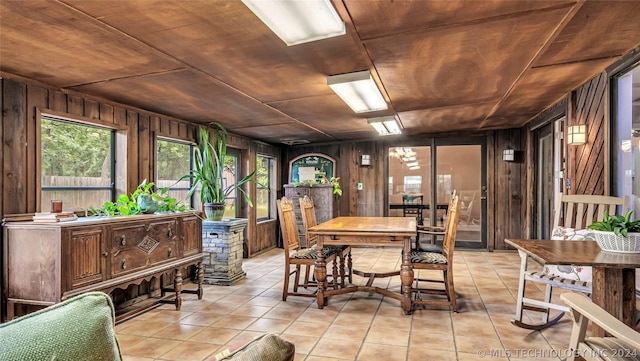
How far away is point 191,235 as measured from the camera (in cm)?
387

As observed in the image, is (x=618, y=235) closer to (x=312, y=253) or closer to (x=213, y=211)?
(x=312, y=253)

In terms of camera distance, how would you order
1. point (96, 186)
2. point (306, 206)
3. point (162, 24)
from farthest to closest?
point (306, 206), point (96, 186), point (162, 24)

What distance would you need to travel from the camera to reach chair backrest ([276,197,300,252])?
3723 millimetres

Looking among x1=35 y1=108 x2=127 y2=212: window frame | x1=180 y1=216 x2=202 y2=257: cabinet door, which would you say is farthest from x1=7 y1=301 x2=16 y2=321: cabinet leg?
→ x1=180 y1=216 x2=202 y2=257: cabinet door

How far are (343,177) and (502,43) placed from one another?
5115mm

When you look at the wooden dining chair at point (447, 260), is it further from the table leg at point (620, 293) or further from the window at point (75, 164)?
the window at point (75, 164)

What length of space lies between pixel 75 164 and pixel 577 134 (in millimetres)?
4976

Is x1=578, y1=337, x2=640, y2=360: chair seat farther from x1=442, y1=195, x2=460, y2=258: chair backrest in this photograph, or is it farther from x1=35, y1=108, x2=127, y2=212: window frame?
x1=35, y1=108, x2=127, y2=212: window frame

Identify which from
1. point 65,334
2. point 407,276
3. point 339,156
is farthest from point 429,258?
point 339,156

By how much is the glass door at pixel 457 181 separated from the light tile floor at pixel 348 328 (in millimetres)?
2556

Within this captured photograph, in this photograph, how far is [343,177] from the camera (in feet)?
24.2

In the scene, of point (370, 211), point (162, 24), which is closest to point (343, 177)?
point (370, 211)

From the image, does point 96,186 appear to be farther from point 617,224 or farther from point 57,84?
point 617,224

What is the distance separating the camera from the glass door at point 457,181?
670 cm
